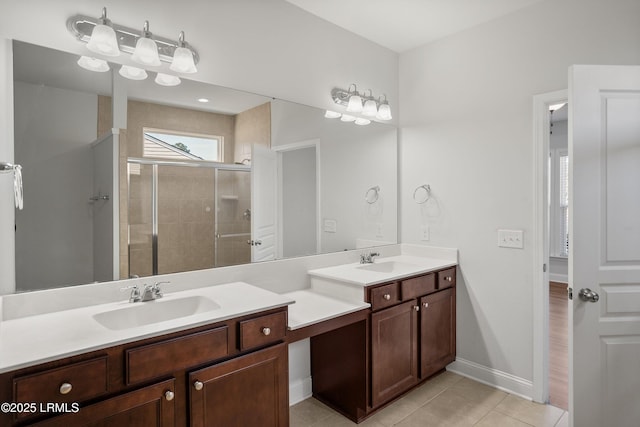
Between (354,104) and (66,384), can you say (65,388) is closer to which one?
(66,384)

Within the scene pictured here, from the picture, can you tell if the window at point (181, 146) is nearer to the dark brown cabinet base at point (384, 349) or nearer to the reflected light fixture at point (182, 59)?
the reflected light fixture at point (182, 59)

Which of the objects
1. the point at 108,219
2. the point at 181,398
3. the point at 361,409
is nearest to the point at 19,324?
the point at 108,219

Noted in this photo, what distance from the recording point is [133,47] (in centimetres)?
174

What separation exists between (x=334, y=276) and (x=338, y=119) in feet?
3.88

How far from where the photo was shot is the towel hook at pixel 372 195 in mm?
2936

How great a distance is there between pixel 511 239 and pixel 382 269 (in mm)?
938

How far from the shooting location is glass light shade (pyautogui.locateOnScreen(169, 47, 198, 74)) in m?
1.82

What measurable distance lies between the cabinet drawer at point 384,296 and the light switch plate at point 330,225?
62 centimetres

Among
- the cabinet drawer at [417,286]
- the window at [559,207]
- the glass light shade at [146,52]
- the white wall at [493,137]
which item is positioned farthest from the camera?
the window at [559,207]

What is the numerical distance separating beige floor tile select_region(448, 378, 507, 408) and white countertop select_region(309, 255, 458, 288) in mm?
874

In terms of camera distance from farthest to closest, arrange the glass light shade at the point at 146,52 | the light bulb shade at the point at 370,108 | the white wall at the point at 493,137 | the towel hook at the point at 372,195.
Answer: the towel hook at the point at 372,195, the light bulb shade at the point at 370,108, the white wall at the point at 493,137, the glass light shade at the point at 146,52

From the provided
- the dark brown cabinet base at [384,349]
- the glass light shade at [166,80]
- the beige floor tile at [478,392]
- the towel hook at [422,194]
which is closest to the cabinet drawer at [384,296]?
the dark brown cabinet base at [384,349]

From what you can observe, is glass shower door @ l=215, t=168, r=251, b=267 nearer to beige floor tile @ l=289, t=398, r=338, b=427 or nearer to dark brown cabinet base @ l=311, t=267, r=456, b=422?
dark brown cabinet base @ l=311, t=267, r=456, b=422

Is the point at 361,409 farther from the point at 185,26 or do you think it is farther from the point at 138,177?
the point at 185,26
